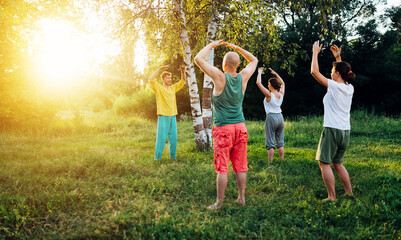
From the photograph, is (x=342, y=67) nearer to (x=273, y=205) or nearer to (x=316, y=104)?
(x=273, y=205)

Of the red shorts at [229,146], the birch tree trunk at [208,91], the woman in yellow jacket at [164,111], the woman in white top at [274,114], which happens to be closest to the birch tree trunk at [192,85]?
the birch tree trunk at [208,91]

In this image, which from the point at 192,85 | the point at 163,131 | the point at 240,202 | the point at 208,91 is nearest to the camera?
the point at 240,202

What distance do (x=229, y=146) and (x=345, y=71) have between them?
2136 millimetres

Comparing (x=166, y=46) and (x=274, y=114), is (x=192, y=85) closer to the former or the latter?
(x=166, y=46)

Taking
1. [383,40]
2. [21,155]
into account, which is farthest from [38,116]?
[383,40]

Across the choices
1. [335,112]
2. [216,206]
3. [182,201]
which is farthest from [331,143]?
[182,201]

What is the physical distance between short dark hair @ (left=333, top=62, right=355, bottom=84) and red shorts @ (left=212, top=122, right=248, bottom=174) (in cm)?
175

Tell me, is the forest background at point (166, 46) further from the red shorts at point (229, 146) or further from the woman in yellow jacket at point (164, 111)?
the red shorts at point (229, 146)

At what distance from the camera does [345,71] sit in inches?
155

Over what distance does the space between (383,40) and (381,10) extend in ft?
14.9

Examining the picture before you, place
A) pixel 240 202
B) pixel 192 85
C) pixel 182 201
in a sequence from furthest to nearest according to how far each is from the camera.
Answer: pixel 192 85
pixel 182 201
pixel 240 202

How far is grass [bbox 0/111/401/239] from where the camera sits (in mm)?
3219

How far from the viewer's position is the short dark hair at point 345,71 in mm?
3922

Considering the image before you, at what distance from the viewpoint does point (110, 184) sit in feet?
16.2
